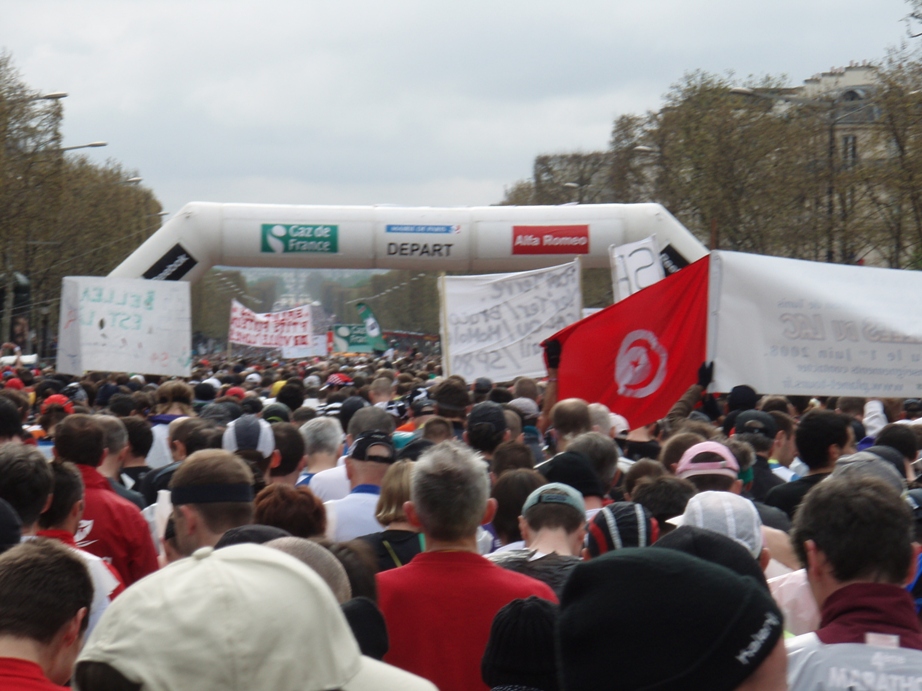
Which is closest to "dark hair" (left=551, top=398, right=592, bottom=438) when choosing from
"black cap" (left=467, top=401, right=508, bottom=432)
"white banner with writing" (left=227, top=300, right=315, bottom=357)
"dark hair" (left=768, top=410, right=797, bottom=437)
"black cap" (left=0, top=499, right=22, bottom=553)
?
"black cap" (left=467, top=401, right=508, bottom=432)

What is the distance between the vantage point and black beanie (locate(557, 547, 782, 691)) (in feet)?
5.39

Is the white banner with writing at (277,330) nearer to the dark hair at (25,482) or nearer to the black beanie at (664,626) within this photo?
the dark hair at (25,482)

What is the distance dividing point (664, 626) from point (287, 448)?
4.75 metres

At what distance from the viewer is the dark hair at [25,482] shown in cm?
418

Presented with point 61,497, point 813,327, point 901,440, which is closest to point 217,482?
point 61,497

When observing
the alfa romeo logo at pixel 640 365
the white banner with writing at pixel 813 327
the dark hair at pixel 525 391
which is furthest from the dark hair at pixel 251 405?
the white banner with writing at pixel 813 327

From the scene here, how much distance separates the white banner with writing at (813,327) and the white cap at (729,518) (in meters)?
4.32

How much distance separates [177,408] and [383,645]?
6567mm

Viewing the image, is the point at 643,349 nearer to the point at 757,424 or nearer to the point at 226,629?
the point at 757,424

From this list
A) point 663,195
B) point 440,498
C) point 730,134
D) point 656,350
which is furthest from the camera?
point 663,195

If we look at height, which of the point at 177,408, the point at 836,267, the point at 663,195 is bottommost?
the point at 177,408

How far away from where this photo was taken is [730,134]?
35.6 meters

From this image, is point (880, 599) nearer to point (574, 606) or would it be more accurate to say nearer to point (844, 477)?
point (844, 477)

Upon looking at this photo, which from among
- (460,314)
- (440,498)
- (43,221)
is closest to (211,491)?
(440,498)
